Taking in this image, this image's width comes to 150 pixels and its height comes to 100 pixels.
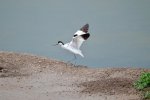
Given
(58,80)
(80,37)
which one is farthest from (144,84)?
(80,37)

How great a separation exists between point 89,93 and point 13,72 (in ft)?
15.9

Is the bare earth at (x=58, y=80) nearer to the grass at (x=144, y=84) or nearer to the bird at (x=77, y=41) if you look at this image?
the grass at (x=144, y=84)

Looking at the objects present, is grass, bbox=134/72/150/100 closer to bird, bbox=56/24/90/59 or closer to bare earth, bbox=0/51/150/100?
bare earth, bbox=0/51/150/100

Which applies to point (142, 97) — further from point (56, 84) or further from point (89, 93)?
point (56, 84)

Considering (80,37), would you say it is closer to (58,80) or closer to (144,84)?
(58,80)

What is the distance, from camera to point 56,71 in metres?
21.7

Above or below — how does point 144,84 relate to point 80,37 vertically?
below

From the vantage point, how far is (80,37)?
21828 millimetres

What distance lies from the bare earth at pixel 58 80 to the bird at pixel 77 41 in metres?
0.72

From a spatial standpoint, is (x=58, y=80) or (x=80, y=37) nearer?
(x=58, y=80)

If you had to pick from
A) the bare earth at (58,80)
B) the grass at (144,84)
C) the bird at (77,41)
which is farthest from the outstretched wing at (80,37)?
the grass at (144,84)

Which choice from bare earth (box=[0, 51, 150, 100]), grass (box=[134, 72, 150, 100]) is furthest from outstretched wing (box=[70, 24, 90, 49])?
grass (box=[134, 72, 150, 100])

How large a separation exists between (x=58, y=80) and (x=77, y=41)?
96.0 inches

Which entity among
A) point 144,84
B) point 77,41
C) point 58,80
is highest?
point 77,41
